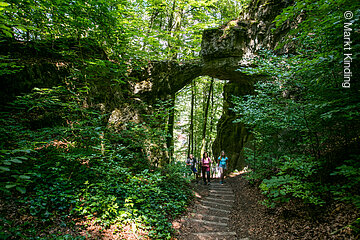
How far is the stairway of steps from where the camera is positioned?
4000 mm

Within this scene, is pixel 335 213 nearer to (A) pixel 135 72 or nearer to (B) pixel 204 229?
(B) pixel 204 229

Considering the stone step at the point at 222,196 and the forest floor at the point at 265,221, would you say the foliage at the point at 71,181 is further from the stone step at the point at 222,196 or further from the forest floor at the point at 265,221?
the stone step at the point at 222,196

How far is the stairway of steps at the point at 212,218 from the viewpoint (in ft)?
13.1

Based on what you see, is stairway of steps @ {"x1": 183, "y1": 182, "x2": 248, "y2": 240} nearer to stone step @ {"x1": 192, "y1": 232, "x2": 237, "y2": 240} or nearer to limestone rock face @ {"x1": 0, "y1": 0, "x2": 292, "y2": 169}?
stone step @ {"x1": 192, "y1": 232, "x2": 237, "y2": 240}

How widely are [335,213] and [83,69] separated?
260 inches

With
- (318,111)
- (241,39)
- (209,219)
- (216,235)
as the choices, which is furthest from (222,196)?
(241,39)

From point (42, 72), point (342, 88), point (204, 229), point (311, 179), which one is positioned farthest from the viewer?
point (42, 72)

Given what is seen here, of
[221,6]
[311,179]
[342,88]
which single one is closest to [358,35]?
[342,88]

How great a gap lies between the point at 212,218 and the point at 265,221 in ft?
4.96

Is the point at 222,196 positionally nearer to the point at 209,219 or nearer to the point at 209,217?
the point at 209,217

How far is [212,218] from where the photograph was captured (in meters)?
4.98

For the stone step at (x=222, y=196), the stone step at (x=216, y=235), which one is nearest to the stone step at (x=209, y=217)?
the stone step at (x=216, y=235)

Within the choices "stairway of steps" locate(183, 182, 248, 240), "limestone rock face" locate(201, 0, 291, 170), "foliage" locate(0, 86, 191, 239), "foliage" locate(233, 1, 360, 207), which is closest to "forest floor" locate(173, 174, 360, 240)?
"stairway of steps" locate(183, 182, 248, 240)

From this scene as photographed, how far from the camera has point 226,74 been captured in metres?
9.78
